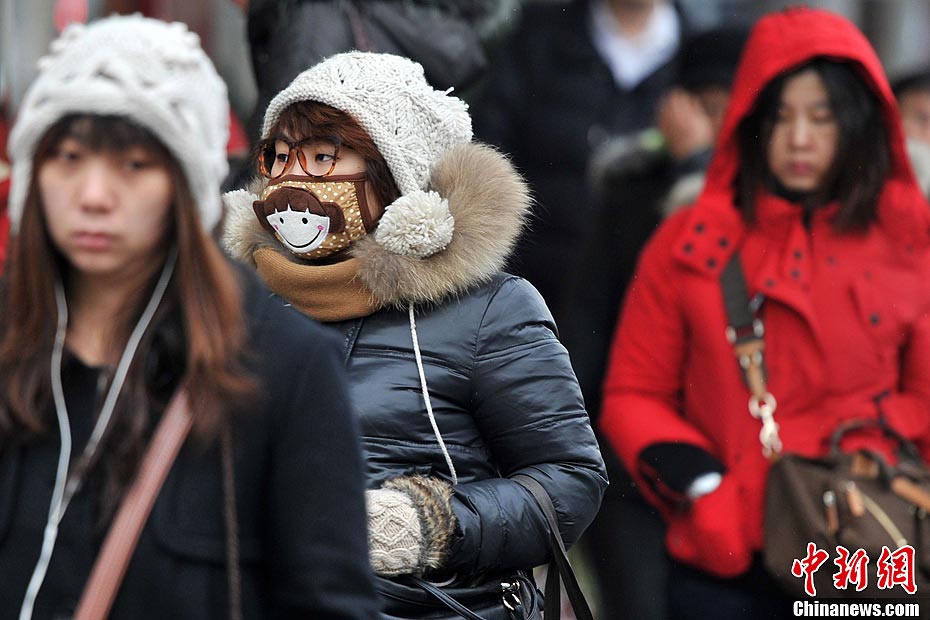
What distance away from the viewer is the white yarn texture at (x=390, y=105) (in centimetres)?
327

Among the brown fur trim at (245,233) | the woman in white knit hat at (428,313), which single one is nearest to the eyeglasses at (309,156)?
the woman in white knit hat at (428,313)

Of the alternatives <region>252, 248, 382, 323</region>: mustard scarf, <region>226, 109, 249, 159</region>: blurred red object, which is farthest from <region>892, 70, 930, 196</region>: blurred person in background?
<region>252, 248, 382, 323</region>: mustard scarf

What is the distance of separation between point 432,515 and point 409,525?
2.0 inches

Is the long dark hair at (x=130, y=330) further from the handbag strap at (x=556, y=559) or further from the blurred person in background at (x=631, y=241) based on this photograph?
the blurred person in background at (x=631, y=241)

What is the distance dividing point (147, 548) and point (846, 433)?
105 inches

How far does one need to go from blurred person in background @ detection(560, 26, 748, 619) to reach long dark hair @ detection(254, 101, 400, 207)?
2091 millimetres

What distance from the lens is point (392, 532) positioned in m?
2.95

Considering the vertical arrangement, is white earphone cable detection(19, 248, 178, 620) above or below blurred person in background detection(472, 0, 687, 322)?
below

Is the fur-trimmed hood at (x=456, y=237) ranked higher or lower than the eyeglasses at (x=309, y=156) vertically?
lower

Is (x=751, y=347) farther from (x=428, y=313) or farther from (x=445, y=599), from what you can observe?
(x=445, y=599)

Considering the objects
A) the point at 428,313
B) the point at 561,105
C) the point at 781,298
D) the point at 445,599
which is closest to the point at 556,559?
the point at 445,599

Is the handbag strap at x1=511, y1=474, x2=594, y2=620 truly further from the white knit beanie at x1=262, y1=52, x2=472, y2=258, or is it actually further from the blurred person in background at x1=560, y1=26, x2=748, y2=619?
the blurred person in background at x1=560, y1=26, x2=748, y2=619

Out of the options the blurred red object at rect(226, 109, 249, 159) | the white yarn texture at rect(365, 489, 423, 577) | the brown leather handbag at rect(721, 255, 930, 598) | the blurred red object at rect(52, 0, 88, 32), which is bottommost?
the brown leather handbag at rect(721, 255, 930, 598)

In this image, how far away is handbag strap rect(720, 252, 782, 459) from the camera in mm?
4320
